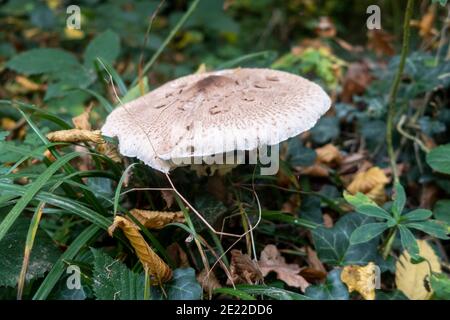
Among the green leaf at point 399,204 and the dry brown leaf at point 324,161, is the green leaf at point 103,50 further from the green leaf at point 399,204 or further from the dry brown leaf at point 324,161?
the green leaf at point 399,204

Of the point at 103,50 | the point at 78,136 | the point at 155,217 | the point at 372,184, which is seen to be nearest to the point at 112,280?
the point at 155,217

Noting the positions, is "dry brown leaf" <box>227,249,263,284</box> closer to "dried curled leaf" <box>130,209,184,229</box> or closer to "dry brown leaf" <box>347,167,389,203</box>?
"dried curled leaf" <box>130,209,184,229</box>

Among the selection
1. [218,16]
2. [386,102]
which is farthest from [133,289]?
[218,16]

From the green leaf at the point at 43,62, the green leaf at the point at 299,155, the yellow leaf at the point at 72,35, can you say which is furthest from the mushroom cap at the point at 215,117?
the yellow leaf at the point at 72,35

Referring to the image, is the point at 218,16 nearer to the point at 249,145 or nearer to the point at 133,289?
the point at 249,145

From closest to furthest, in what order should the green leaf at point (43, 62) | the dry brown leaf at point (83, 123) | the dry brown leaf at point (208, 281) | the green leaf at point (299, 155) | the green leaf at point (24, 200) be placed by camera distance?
the green leaf at point (24, 200) → the dry brown leaf at point (208, 281) → the dry brown leaf at point (83, 123) → the green leaf at point (299, 155) → the green leaf at point (43, 62)
